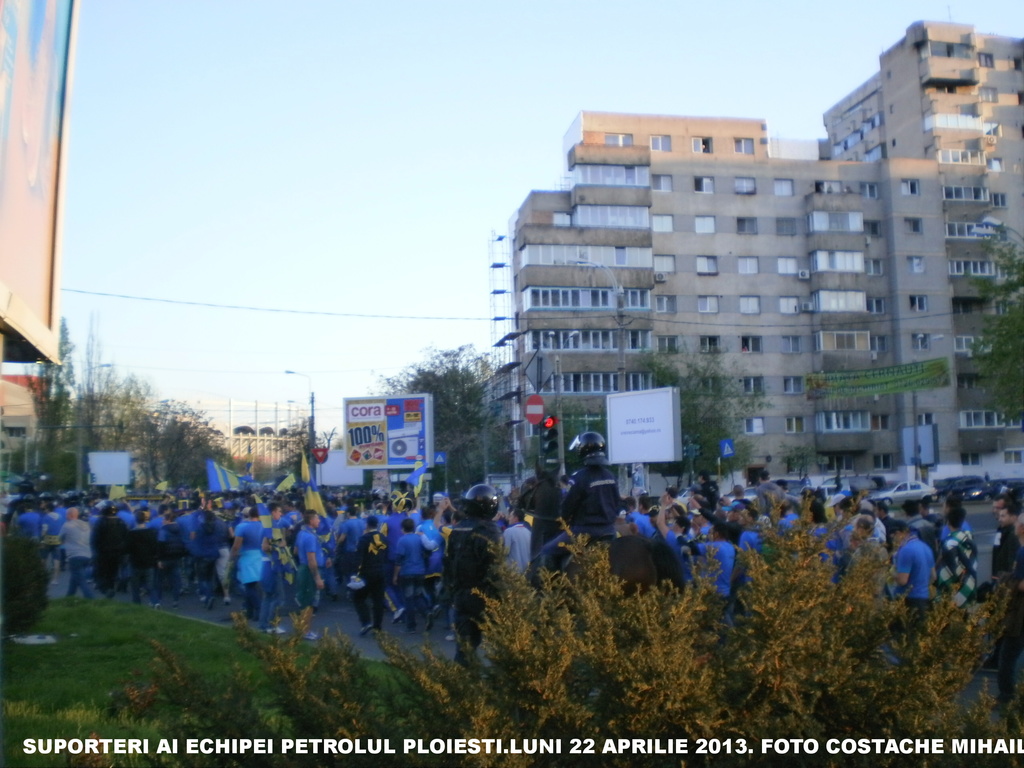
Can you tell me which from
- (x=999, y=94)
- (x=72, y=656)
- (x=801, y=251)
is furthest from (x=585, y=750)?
(x=999, y=94)

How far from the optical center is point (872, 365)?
2768 inches

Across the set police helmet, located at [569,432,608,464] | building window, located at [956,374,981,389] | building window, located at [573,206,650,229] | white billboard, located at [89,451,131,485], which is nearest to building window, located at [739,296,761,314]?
building window, located at [573,206,650,229]

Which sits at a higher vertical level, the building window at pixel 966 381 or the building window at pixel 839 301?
the building window at pixel 839 301

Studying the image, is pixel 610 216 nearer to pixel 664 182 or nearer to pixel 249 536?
pixel 664 182

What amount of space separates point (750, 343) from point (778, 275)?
15.8 ft

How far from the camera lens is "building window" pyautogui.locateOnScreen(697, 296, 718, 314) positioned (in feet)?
230

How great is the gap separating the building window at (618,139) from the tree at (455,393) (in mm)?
20861

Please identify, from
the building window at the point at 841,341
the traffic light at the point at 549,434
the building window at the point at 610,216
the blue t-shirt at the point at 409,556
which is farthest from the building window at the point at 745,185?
the blue t-shirt at the point at 409,556

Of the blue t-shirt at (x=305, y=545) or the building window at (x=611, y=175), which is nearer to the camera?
the blue t-shirt at (x=305, y=545)

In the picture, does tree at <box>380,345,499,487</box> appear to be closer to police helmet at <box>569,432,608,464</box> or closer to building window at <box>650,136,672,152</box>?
building window at <box>650,136,672,152</box>

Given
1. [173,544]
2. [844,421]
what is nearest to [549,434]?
[173,544]

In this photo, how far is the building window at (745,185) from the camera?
70125 millimetres

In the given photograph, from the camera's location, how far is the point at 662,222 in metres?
69.4

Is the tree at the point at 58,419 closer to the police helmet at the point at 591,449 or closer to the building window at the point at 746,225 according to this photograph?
the building window at the point at 746,225
